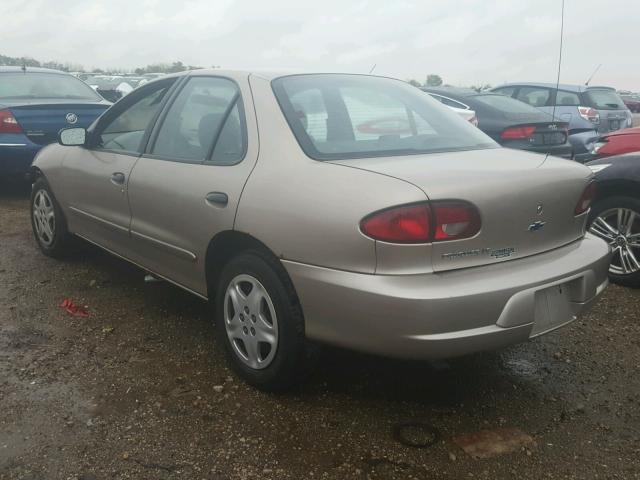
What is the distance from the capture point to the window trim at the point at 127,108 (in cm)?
370

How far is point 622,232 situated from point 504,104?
150 inches

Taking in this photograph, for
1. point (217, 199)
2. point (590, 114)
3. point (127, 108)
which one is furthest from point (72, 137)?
point (590, 114)

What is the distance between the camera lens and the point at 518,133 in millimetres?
7230

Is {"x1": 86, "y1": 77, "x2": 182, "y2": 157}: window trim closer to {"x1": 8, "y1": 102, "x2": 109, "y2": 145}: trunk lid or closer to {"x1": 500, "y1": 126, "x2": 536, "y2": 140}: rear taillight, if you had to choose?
{"x1": 8, "y1": 102, "x2": 109, "y2": 145}: trunk lid

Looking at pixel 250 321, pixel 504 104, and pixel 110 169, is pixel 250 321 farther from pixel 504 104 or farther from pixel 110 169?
pixel 504 104

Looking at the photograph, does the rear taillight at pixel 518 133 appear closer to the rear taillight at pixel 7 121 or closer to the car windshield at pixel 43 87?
the car windshield at pixel 43 87

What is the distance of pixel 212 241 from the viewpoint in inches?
119

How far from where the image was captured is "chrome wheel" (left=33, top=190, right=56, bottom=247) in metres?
4.84

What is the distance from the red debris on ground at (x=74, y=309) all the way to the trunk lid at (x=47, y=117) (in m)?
3.34

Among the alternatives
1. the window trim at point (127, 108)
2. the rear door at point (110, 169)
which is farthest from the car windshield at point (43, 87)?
the window trim at point (127, 108)

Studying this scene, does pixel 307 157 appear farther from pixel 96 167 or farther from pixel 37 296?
pixel 37 296

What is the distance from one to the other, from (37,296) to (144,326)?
0.99 metres

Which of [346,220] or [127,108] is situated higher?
[127,108]

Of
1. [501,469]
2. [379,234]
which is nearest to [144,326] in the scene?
[379,234]
